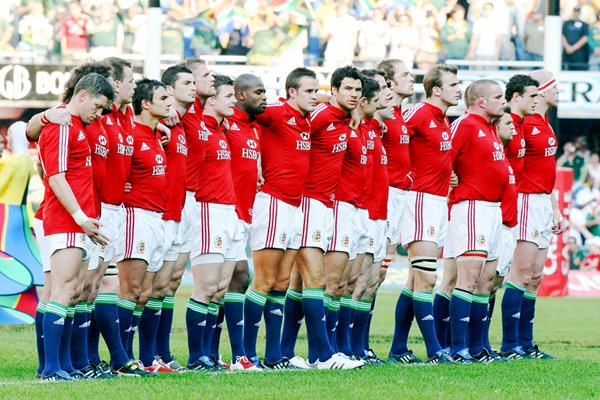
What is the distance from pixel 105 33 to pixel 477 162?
592 inches

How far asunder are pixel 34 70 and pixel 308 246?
14.8m

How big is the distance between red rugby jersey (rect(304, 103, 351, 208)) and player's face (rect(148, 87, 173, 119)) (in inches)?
58.2

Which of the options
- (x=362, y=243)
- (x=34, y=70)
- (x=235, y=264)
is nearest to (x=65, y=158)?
(x=235, y=264)

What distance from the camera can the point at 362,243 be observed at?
11.6 m

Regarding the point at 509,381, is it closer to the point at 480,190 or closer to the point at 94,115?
the point at 480,190

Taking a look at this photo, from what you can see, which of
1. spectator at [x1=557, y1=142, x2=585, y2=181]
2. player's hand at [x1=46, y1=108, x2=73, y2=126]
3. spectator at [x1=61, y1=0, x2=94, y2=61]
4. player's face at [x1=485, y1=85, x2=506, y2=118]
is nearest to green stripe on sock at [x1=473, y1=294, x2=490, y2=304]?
player's face at [x1=485, y1=85, x2=506, y2=118]

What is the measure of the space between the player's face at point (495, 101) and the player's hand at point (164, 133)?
3.23 metres

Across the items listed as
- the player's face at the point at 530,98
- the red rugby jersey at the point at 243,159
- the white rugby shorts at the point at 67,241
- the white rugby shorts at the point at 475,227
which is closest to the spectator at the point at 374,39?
the player's face at the point at 530,98

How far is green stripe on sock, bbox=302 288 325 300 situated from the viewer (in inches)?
430

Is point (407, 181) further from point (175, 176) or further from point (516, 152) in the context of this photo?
point (175, 176)

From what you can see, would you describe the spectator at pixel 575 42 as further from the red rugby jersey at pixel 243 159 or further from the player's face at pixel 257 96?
the player's face at pixel 257 96

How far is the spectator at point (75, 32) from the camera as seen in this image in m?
25.5

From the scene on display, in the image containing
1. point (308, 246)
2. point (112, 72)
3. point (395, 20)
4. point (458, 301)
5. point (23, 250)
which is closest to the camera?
point (112, 72)

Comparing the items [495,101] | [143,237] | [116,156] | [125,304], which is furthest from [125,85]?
[495,101]
